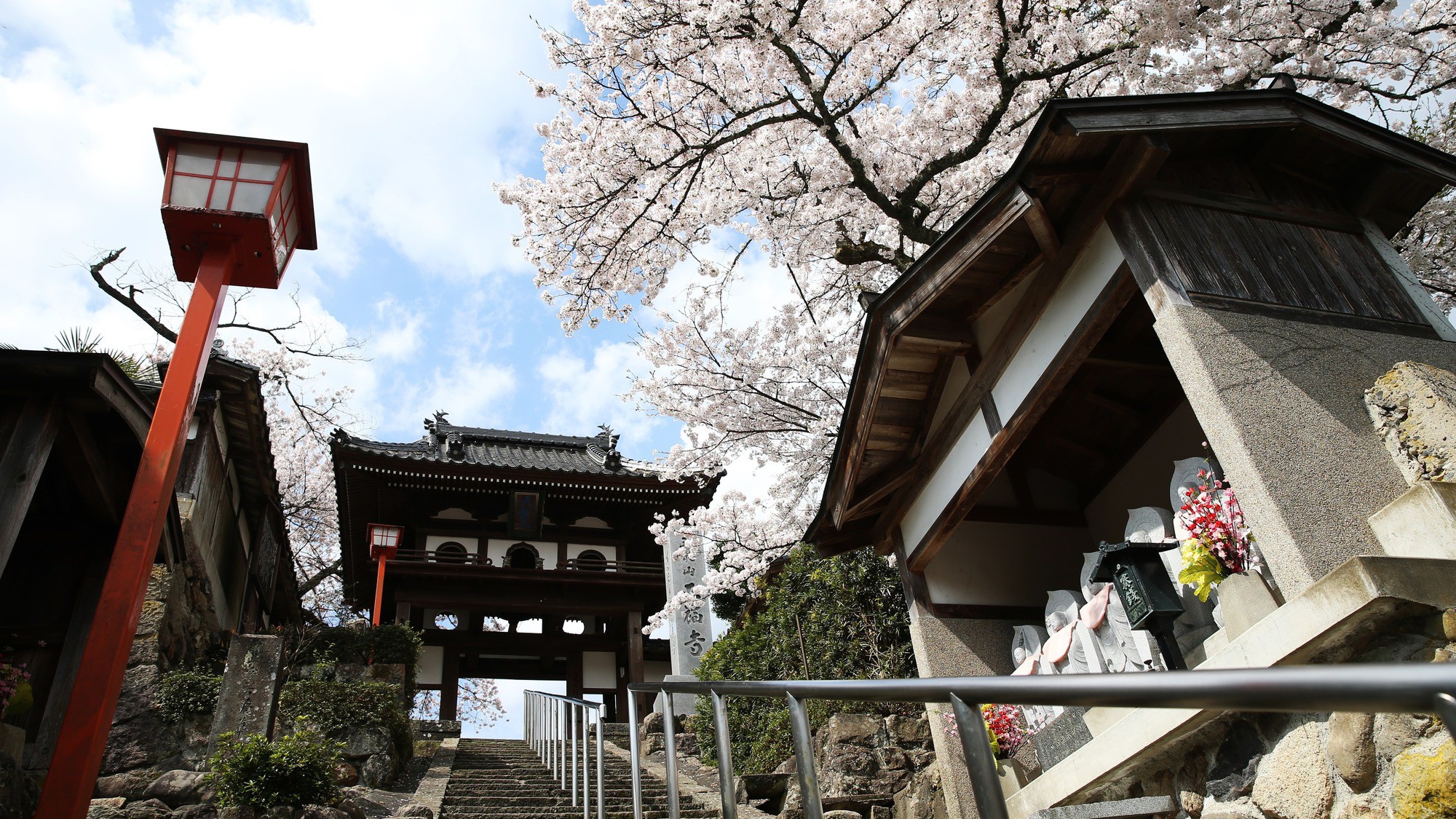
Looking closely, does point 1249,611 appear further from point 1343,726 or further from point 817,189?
point 817,189

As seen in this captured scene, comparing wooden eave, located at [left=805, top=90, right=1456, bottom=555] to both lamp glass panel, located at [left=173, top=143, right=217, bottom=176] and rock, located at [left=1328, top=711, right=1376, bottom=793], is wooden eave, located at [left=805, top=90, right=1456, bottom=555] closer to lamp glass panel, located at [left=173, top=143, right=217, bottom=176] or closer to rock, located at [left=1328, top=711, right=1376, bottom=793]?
rock, located at [left=1328, top=711, right=1376, bottom=793]

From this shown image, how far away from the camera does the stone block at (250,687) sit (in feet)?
21.3

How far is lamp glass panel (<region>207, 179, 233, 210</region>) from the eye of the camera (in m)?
4.51

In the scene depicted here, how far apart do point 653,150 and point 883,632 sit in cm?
568

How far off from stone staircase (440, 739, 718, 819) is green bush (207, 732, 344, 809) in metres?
1.01

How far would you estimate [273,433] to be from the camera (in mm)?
21344

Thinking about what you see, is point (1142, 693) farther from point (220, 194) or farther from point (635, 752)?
point (220, 194)

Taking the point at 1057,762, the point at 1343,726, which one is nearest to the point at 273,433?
the point at 1057,762

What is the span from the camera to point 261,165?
4.67m

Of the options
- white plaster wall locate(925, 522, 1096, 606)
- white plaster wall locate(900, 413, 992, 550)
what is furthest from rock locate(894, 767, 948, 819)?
white plaster wall locate(900, 413, 992, 550)

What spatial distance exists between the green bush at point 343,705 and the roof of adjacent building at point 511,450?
8.37 metres

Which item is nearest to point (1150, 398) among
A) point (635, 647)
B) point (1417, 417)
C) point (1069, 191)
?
point (1069, 191)

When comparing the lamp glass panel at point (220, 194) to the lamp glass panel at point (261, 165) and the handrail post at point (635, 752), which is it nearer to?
the lamp glass panel at point (261, 165)

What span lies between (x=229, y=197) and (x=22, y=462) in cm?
169
